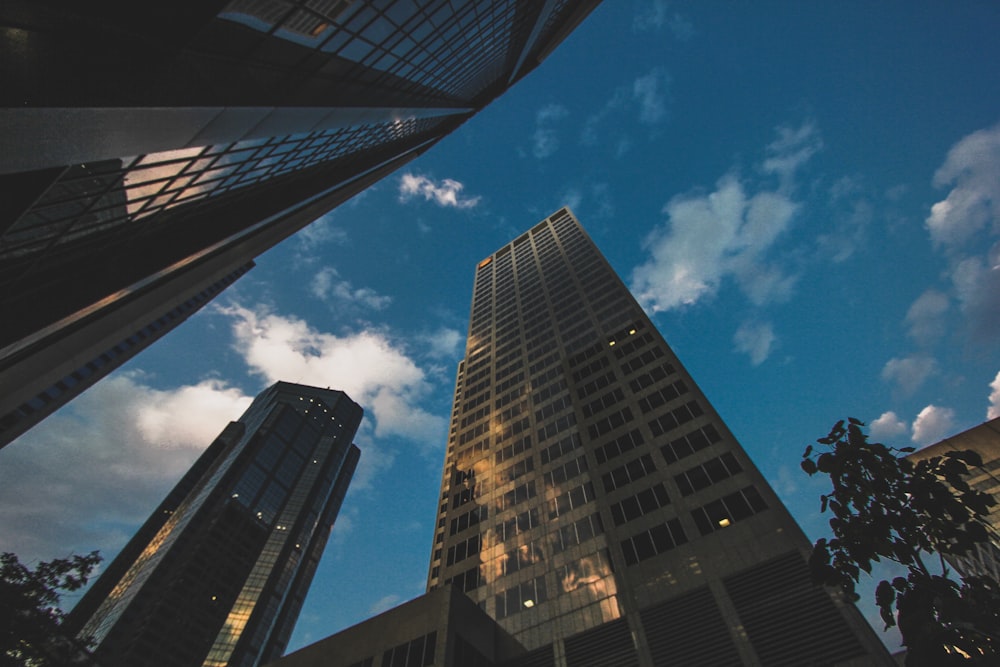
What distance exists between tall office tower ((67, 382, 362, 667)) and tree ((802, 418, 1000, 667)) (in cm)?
15199

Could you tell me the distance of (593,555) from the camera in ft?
123

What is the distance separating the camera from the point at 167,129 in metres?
12.8

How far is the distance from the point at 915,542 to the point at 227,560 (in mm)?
180260

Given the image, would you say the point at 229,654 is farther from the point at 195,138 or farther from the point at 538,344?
the point at 195,138

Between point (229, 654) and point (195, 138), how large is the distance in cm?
16951

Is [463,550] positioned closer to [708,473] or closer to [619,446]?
[619,446]

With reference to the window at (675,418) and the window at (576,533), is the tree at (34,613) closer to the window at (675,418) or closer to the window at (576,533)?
the window at (576,533)

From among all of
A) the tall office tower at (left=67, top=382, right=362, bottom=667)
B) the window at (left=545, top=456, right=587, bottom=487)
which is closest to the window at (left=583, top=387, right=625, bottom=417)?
the window at (left=545, top=456, right=587, bottom=487)

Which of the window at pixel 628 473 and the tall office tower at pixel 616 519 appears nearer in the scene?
the tall office tower at pixel 616 519

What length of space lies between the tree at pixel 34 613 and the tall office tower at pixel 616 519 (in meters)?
27.0

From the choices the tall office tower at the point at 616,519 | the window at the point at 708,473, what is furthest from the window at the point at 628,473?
→ the window at the point at 708,473

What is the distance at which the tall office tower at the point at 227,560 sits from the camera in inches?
4914

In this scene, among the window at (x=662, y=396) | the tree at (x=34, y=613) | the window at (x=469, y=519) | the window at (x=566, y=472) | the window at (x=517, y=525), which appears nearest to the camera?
the tree at (x=34, y=613)

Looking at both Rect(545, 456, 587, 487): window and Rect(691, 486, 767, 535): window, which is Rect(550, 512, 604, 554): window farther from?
Rect(691, 486, 767, 535): window
